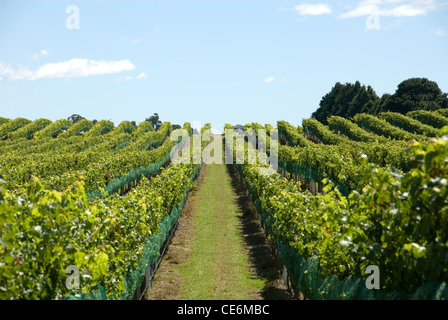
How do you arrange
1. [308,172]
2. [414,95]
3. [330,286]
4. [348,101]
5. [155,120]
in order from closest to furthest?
[330,286]
[308,172]
[414,95]
[348,101]
[155,120]

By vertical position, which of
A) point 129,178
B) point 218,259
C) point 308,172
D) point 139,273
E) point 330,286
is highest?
point 308,172

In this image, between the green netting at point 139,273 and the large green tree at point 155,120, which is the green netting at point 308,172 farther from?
the large green tree at point 155,120

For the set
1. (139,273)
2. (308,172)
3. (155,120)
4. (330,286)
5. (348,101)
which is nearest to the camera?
(330,286)

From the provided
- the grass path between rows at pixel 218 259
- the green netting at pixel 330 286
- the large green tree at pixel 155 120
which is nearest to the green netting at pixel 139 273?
the grass path between rows at pixel 218 259

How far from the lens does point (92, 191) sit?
29.9m

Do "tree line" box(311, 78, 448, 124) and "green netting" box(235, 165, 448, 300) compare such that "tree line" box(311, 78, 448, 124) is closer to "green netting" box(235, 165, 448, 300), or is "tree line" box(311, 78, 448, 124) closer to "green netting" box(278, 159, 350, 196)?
"green netting" box(278, 159, 350, 196)

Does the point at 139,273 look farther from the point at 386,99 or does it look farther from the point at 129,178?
the point at 386,99

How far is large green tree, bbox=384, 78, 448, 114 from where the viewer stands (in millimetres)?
87750

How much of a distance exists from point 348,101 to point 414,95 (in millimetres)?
18765

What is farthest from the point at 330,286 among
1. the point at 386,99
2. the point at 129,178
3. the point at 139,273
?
the point at 386,99

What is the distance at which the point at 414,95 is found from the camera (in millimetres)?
88688
